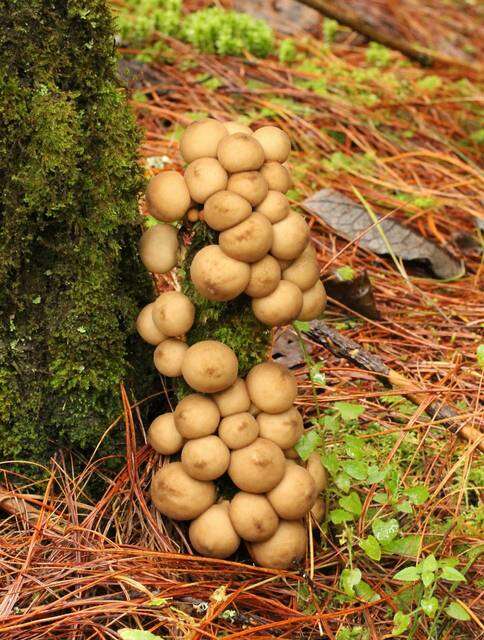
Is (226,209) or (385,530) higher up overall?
(226,209)

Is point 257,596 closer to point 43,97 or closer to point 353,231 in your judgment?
point 43,97

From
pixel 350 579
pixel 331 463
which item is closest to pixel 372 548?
pixel 350 579

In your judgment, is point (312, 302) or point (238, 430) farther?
point (312, 302)

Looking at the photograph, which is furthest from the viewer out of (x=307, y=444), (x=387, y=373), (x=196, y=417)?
(x=387, y=373)

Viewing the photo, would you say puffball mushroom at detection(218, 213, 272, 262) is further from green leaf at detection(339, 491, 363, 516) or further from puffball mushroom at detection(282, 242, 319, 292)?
green leaf at detection(339, 491, 363, 516)

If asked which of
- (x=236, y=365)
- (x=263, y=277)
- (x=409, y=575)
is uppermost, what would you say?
(x=263, y=277)

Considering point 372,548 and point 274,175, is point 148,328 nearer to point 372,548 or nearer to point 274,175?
point 274,175

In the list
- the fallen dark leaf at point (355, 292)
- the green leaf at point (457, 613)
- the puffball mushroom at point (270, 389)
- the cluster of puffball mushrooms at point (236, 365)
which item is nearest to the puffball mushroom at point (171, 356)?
the cluster of puffball mushrooms at point (236, 365)

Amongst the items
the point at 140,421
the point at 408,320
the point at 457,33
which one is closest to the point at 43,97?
the point at 140,421
